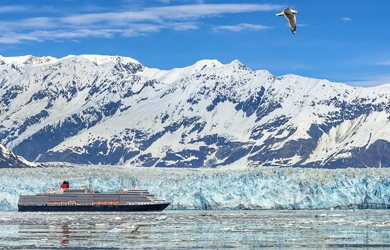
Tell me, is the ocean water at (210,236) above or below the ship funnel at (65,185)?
below

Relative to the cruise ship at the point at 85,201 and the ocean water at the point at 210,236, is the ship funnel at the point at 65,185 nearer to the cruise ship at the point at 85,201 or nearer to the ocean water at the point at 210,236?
the cruise ship at the point at 85,201

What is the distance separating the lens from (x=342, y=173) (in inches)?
4390

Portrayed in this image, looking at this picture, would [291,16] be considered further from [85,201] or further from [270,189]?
[85,201]

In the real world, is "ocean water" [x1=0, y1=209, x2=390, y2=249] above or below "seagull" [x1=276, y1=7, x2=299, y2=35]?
below

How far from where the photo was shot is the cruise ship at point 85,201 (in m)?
132

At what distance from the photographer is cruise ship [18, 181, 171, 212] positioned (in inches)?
5182

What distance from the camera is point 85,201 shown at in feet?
441

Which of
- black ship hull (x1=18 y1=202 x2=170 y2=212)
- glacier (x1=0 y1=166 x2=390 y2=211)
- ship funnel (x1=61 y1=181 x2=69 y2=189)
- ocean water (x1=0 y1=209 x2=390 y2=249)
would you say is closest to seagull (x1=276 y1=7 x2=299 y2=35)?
ocean water (x1=0 y1=209 x2=390 y2=249)

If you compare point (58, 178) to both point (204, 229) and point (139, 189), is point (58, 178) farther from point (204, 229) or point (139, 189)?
point (204, 229)

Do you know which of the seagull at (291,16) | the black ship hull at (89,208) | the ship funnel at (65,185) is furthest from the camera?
the ship funnel at (65,185)

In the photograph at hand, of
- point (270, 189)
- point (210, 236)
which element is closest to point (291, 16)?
point (210, 236)

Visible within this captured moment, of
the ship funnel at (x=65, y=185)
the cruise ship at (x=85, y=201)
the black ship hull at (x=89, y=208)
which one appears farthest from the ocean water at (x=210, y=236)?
the ship funnel at (x=65, y=185)

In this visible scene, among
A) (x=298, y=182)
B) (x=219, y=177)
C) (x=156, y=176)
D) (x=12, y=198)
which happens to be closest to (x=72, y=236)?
(x=298, y=182)

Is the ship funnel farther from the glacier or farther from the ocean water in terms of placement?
the ocean water
